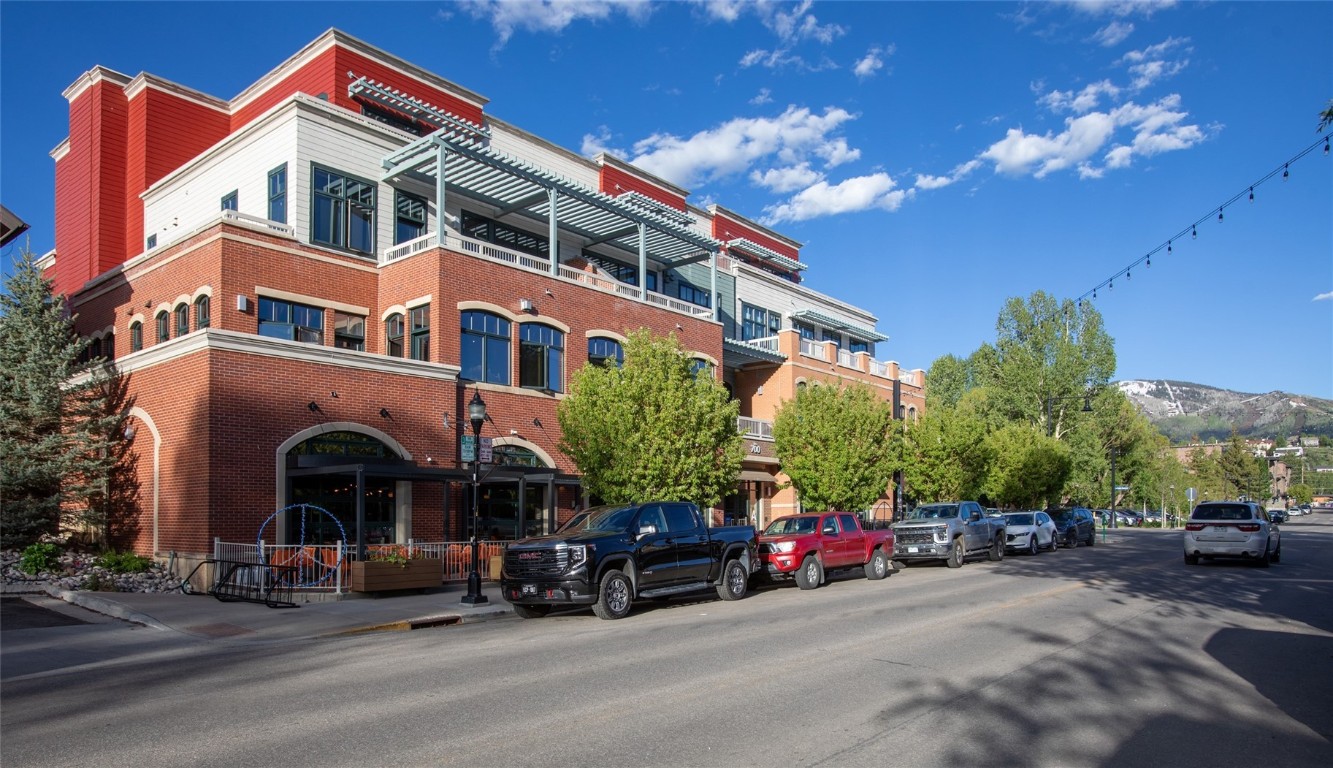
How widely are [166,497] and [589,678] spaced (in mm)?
15856

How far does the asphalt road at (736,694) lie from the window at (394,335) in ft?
43.8

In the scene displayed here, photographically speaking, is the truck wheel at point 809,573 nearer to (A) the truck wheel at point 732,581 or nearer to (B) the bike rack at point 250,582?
(A) the truck wheel at point 732,581

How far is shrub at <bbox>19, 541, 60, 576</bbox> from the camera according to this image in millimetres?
20109

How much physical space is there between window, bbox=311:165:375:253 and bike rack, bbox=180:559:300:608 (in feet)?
36.7

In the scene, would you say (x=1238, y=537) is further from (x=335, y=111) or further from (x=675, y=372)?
(x=335, y=111)

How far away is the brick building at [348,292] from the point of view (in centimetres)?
2111

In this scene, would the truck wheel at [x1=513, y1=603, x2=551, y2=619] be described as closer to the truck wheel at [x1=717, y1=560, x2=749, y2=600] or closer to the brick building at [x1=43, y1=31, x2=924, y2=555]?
the truck wheel at [x1=717, y1=560, x2=749, y2=600]

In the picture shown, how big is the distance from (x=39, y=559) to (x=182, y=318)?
8251mm

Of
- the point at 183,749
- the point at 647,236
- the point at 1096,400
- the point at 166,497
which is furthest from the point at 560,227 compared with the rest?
the point at 1096,400

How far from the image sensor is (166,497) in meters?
21.4

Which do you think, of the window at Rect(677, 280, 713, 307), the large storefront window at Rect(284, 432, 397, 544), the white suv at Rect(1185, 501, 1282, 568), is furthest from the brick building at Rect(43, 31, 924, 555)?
the white suv at Rect(1185, 501, 1282, 568)

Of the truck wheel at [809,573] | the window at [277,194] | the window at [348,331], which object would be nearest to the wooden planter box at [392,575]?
the truck wheel at [809,573]

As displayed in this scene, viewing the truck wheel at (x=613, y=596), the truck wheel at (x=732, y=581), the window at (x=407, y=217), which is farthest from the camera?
the window at (x=407, y=217)

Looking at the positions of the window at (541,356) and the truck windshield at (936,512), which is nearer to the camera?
the truck windshield at (936,512)
